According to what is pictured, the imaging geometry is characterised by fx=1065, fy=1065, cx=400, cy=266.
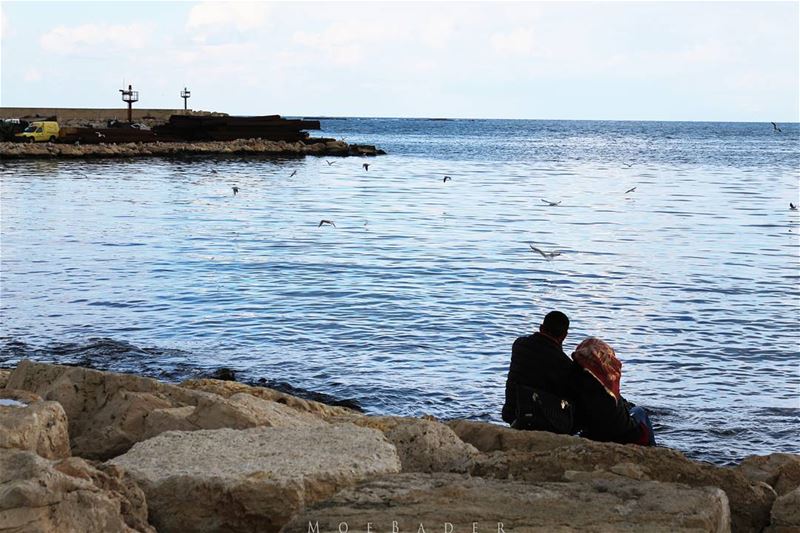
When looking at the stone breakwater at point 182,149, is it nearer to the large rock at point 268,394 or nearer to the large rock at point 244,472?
the large rock at point 268,394

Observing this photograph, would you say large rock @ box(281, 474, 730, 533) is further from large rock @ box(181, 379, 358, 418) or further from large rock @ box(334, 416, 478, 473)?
large rock @ box(181, 379, 358, 418)

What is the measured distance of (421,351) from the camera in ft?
39.5

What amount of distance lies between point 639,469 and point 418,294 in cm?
1135

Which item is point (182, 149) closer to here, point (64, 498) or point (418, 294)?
point (418, 294)

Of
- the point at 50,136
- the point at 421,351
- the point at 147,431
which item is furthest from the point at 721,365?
the point at 50,136

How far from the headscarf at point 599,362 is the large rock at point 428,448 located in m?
1.11

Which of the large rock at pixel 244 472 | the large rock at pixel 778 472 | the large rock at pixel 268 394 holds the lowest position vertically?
the large rock at pixel 268 394

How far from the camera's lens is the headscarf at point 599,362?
20.5ft

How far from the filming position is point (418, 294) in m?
15.9

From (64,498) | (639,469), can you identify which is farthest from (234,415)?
(639,469)

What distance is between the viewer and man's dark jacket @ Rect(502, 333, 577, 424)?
639 cm

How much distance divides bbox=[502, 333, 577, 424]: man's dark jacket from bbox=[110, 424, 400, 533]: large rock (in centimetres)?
149

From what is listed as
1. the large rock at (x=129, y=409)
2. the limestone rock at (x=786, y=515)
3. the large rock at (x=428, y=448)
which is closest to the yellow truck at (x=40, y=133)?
the large rock at (x=129, y=409)

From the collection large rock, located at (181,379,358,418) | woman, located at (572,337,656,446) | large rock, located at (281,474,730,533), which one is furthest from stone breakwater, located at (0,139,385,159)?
large rock, located at (281,474,730,533)
